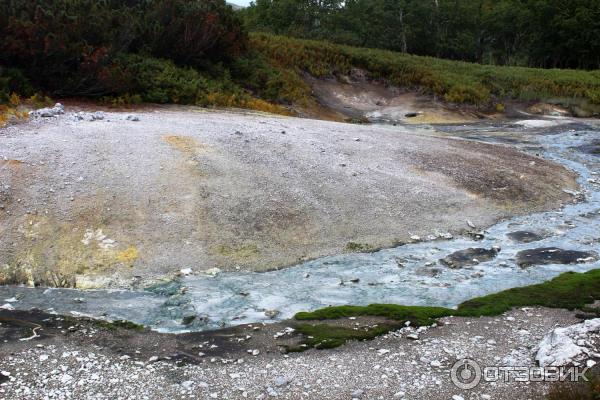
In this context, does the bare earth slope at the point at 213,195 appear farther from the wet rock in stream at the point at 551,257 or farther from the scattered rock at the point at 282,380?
the scattered rock at the point at 282,380

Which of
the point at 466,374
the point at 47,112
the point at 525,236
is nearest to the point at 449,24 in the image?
the point at 47,112

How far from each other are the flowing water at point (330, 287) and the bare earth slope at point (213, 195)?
1.96 feet

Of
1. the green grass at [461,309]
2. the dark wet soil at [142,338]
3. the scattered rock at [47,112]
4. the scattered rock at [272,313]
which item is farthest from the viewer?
the scattered rock at [47,112]

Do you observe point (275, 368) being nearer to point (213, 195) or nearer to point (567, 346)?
point (567, 346)

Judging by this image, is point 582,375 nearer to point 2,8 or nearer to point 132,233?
point 132,233

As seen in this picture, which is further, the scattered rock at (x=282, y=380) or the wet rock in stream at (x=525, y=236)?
the wet rock in stream at (x=525, y=236)

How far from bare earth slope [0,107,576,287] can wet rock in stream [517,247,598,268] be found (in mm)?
2018

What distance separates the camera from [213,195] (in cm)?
1445

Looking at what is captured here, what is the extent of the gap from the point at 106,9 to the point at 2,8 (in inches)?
194

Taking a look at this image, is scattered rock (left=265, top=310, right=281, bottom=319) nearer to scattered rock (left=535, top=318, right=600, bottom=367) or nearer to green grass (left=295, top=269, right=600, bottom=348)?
green grass (left=295, top=269, right=600, bottom=348)

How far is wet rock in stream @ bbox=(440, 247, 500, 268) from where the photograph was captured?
1247 cm

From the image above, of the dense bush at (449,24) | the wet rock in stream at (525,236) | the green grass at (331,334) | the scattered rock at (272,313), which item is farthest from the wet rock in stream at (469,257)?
the dense bush at (449,24)

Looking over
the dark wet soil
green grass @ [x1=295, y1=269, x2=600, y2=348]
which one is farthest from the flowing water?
green grass @ [x1=295, y1=269, x2=600, y2=348]

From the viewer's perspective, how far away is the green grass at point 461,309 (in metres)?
9.09
